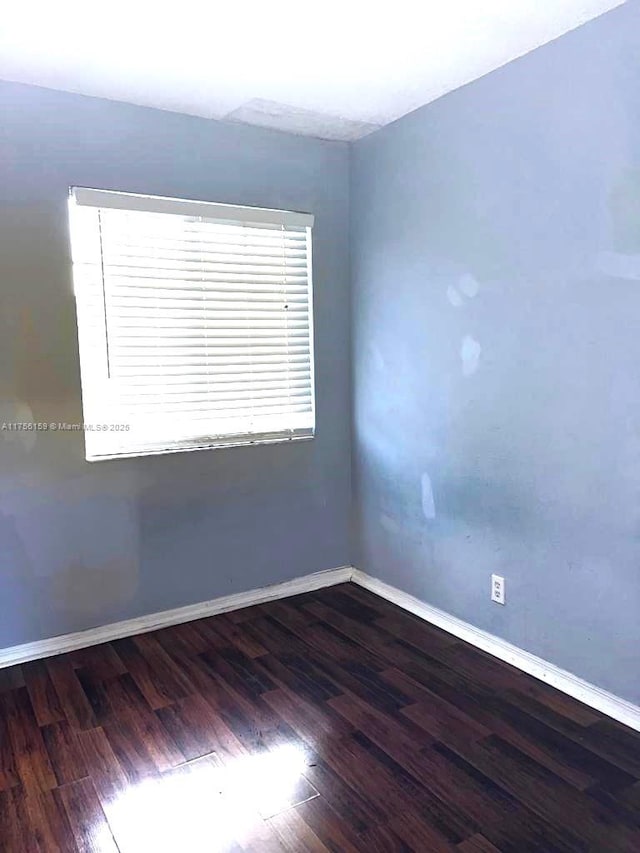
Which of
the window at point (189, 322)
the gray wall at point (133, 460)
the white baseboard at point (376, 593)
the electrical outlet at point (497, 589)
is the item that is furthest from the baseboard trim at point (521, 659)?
the window at point (189, 322)

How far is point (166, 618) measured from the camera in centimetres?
305

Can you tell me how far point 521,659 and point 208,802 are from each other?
1379mm

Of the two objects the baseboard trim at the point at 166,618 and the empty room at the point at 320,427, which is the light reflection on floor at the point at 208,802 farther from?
the baseboard trim at the point at 166,618

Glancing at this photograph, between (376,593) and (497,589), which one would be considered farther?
(376,593)

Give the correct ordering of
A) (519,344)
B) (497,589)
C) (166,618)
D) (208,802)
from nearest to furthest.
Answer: (208,802) → (519,344) → (497,589) → (166,618)

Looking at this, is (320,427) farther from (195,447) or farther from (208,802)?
(208,802)

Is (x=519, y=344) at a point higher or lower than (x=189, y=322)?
lower

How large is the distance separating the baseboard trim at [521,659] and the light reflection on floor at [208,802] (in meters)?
1.04

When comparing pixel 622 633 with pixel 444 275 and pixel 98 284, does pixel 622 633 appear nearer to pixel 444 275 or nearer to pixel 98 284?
pixel 444 275

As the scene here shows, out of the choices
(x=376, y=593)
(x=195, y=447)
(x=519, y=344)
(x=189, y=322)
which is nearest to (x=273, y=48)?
(x=189, y=322)

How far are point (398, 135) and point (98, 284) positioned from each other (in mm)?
1579

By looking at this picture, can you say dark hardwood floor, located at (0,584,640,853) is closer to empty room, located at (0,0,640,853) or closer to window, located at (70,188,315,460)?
empty room, located at (0,0,640,853)

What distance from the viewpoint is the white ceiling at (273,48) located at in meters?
2.02

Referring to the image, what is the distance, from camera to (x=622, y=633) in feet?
7.25
